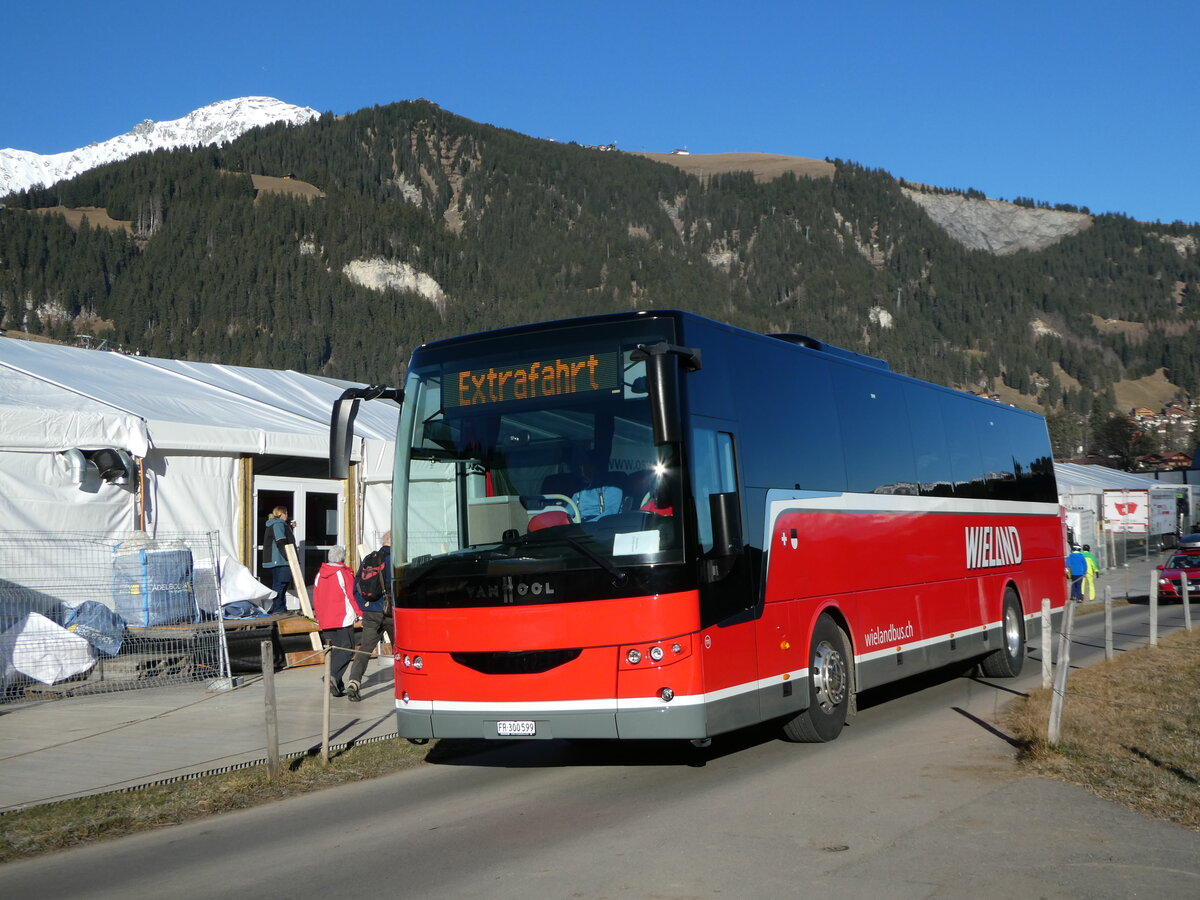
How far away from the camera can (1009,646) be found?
15719 millimetres

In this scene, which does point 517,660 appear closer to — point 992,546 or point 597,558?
point 597,558

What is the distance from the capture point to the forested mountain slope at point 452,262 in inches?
4769

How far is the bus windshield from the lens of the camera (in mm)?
8484

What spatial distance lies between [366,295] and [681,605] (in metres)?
126

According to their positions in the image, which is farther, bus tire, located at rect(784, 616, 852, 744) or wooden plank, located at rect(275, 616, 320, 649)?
wooden plank, located at rect(275, 616, 320, 649)

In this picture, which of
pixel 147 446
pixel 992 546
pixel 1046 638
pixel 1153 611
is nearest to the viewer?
pixel 1046 638

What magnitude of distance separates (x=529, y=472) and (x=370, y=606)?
6.19m

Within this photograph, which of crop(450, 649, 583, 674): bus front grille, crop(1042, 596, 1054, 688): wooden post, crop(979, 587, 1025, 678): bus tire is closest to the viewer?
crop(450, 649, 583, 674): bus front grille

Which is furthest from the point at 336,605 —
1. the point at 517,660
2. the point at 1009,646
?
the point at 1009,646

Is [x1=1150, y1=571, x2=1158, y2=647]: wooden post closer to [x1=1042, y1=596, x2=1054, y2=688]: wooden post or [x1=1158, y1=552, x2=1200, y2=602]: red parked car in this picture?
[x1=1042, y1=596, x2=1054, y2=688]: wooden post

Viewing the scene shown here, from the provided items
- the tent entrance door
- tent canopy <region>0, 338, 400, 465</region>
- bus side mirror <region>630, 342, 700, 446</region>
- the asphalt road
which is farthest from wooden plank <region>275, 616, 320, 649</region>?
bus side mirror <region>630, 342, 700, 446</region>

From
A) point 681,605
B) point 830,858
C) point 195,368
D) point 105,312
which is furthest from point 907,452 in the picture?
point 105,312

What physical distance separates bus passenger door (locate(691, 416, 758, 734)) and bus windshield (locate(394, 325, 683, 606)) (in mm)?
347

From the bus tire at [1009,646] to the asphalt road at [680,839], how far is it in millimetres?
5790
